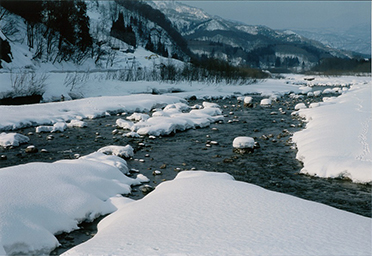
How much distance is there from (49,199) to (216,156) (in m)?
6.20

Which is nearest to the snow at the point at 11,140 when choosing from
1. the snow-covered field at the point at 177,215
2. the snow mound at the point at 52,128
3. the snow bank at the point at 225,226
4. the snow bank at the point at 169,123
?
the snow mound at the point at 52,128

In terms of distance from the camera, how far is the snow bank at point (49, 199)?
4672mm

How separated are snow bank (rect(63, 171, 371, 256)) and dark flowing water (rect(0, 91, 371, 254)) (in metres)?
1.08

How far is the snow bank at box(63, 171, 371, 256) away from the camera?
384 centimetres

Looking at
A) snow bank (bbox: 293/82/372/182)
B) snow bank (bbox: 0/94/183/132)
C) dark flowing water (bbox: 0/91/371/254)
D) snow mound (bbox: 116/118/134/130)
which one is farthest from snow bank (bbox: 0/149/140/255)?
snow bank (bbox: 0/94/183/132)

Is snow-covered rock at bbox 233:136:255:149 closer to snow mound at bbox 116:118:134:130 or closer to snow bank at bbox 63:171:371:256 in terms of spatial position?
snow bank at bbox 63:171:371:256

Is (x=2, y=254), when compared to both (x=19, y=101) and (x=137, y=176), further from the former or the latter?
(x=19, y=101)

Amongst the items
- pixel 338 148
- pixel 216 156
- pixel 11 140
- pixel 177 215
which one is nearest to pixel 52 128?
pixel 11 140

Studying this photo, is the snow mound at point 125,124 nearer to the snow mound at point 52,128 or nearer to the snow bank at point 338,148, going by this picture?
the snow mound at point 52,128

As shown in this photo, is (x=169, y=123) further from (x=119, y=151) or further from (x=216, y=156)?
(x=119, y=151)

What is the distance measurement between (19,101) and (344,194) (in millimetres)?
20674

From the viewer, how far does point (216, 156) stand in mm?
10836

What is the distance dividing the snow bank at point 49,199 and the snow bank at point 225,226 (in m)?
0.70

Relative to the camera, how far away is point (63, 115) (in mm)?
17828
